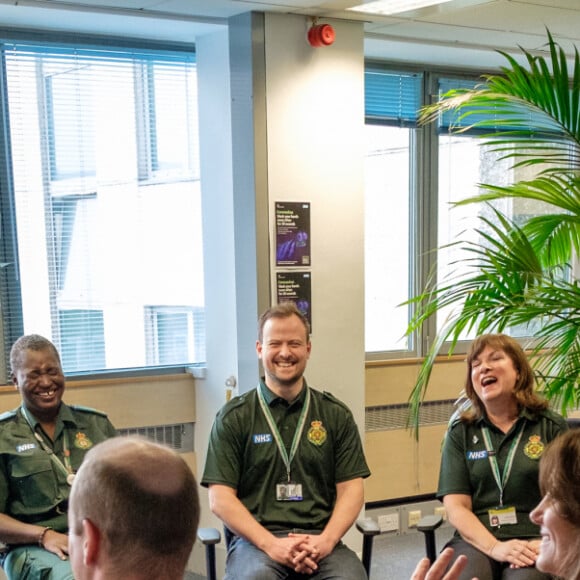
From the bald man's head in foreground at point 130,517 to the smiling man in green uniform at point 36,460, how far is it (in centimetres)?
162

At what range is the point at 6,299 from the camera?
13.5ft

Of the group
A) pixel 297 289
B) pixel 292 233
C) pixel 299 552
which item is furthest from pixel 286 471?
pixel 292 233

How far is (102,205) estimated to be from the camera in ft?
14.3

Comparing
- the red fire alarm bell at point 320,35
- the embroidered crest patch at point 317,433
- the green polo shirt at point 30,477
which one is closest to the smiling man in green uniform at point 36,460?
the green polo shirt at point 30,477

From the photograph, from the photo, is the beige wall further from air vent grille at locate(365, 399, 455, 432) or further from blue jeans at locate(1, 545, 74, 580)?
blue jeans at locate(1, 545, 74, 580)

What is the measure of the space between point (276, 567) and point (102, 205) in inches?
89.0

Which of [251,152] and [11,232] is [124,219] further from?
[251,152]

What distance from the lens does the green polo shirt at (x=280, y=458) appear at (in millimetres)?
3033

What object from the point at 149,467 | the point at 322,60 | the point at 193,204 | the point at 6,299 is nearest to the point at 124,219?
the point at 193,204

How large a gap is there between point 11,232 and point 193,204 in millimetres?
968

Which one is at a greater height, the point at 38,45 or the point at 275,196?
the point at 38,45

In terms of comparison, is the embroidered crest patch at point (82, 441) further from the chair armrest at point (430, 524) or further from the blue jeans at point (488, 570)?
the blue jeans at point (488, 570)

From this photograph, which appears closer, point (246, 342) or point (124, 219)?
point (246, 342)

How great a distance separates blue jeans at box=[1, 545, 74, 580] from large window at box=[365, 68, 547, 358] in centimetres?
257
